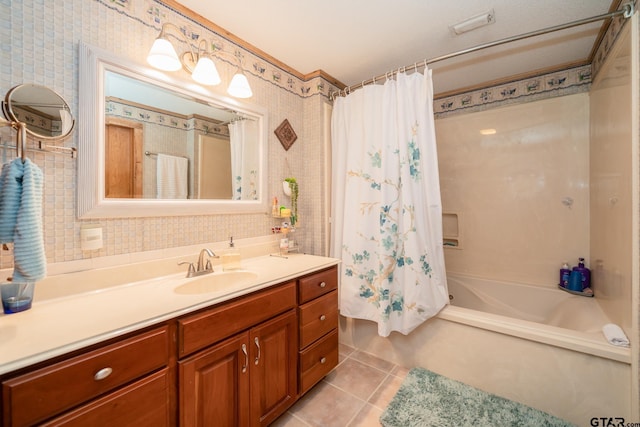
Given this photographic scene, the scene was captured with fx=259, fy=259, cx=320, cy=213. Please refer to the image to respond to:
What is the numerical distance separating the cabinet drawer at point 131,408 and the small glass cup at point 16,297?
471 millimetres

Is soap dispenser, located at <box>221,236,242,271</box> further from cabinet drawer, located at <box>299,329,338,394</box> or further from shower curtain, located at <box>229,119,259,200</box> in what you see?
cabinet drawer, located at <box>299,329,338,394</box>

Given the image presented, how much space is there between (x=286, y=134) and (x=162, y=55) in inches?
38.2

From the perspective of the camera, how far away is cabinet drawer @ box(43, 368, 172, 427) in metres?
0.73

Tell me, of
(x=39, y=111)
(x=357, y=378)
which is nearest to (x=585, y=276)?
(x=357, y=378)

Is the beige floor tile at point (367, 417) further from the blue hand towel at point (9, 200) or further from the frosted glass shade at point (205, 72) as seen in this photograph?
the frosted glass shade at point (205, 72)

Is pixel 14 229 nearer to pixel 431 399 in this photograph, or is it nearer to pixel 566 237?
pixel 431 399

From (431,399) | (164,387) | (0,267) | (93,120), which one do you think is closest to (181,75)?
(93,120)

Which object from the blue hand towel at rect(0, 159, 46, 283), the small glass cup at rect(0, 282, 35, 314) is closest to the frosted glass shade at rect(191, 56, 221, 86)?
the blue hand towel at rect(0, 159, 46, 283)

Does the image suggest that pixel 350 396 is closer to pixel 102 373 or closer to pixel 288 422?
pixel 288 422

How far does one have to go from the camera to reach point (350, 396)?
5.34 ft

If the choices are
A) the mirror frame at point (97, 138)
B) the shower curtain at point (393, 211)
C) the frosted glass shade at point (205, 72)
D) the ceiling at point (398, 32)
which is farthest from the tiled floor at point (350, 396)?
the ceiling at point (398, 32)

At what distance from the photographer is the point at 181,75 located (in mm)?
1470

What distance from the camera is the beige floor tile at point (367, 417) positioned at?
4.66ft

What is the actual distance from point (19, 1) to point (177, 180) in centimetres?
86
